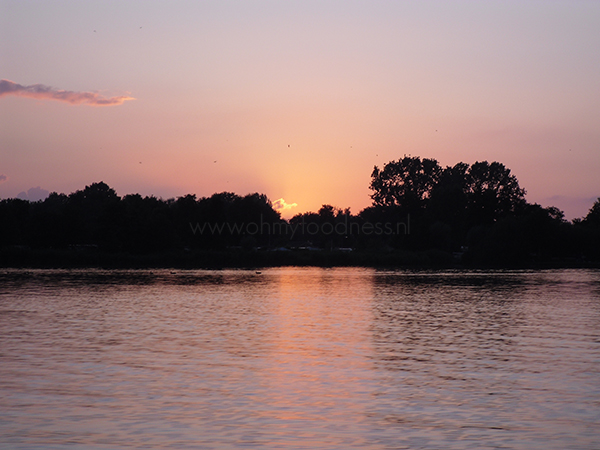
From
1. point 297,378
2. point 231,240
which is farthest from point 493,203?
point 297,378

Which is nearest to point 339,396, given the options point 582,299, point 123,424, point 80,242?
point 123,424

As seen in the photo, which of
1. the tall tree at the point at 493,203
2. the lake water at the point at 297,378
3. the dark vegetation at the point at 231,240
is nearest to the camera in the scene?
the lake water at the point at 297,378

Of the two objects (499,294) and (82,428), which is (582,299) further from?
(82,428)

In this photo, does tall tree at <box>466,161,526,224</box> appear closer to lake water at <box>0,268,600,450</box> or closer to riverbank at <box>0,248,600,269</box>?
riverbank at <box>0,248,600,269</box>

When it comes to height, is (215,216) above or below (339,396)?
above

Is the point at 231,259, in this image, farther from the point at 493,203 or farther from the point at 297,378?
the point at 297,378

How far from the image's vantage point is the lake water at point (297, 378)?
42.8ft

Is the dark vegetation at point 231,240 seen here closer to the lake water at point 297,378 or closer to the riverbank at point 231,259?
the riverbank at point 231,259

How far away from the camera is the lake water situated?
13.0m

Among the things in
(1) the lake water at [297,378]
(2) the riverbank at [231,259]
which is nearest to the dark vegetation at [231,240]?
(2) the riverbank at [231,259]

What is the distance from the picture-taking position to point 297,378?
61.5 ft

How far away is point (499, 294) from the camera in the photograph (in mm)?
52844

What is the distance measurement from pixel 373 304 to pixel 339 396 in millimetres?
26830

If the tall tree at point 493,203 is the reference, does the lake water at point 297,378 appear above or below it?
below
